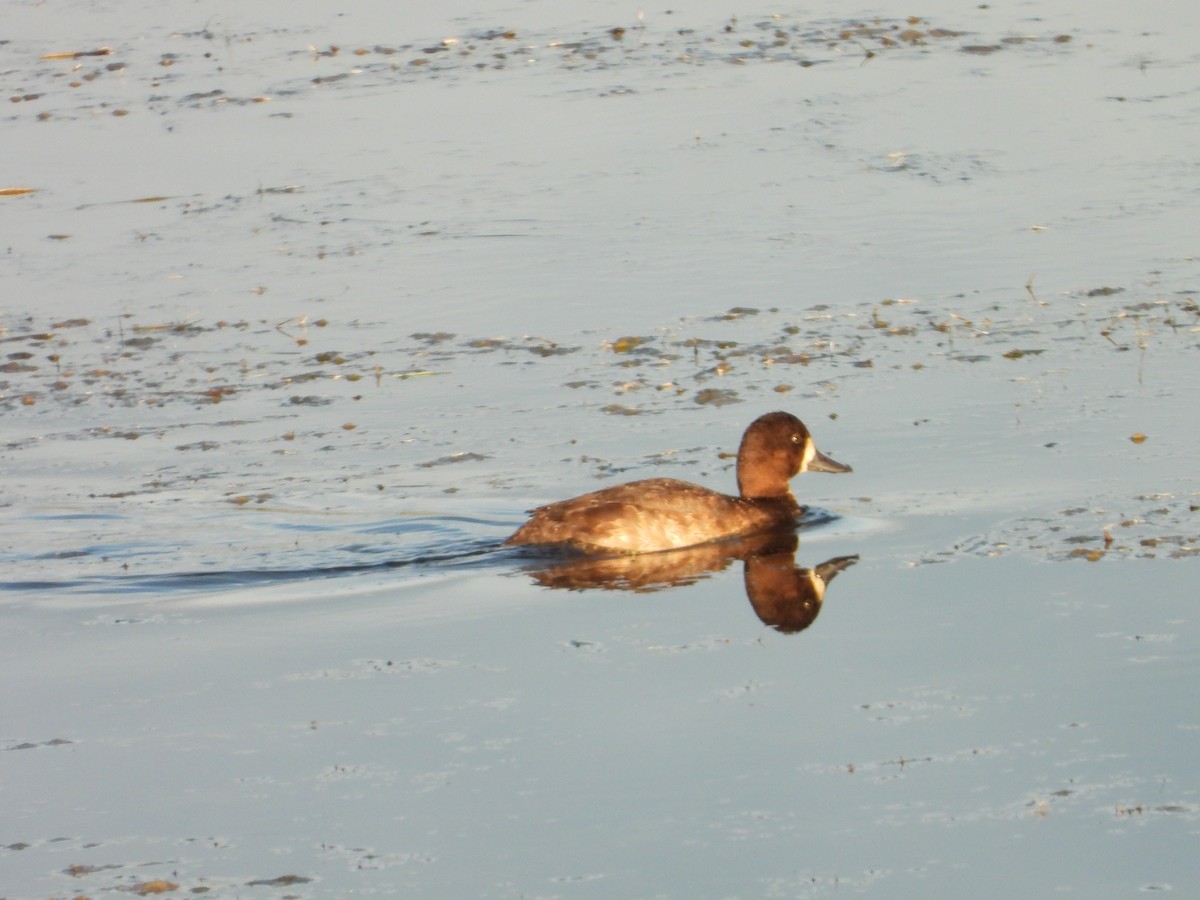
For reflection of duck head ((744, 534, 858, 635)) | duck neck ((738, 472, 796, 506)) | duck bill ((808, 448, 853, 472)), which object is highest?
duck bill ((808, 448, 853, 472))

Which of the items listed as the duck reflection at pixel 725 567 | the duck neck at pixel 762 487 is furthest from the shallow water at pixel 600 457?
the duck neck at pixel 762 487

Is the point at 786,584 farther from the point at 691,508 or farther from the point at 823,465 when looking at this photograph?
the point at 823,465

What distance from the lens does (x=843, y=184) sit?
57.2 ft

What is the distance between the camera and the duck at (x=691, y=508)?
35.2 ft

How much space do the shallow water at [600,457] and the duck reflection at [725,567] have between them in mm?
75

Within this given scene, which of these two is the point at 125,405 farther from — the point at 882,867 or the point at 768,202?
the point at 882,867

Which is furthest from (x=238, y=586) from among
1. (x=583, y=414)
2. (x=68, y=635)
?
(x=583, y=414)

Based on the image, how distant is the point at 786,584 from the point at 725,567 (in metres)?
0.63

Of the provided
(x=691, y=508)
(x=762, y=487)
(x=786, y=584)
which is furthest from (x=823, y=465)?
(x=786, y=584)

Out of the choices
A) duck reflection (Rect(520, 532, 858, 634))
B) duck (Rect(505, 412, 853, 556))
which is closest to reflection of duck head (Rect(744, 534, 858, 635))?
duck reflection (Rect(520, 532, 858, 634))

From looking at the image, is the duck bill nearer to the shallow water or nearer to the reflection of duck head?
the shallow water

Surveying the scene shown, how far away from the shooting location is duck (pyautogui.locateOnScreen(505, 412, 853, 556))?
10.7 m

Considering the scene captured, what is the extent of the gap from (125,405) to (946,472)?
5413 millimetres

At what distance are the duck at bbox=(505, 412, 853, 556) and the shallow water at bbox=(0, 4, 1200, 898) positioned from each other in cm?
24
